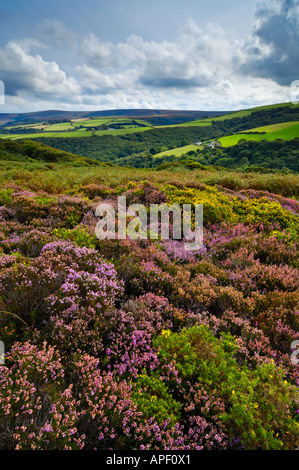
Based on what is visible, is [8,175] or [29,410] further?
[8,175]

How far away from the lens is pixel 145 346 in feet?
10.5

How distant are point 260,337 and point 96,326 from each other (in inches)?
98.1

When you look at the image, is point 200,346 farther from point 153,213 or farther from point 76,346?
point 153,213

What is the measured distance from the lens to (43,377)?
7.66ft

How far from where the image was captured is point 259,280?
488 cm

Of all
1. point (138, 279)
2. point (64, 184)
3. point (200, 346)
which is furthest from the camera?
point (64, 184)

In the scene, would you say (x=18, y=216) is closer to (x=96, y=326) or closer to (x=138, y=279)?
(x=138, y=279)

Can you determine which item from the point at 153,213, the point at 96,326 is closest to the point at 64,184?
the point at 153,213

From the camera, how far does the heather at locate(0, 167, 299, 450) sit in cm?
214

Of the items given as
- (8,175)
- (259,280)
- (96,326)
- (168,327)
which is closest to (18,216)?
(96,326)

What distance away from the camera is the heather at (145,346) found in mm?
2145

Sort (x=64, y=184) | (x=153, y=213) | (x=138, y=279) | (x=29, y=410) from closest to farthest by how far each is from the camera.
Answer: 1. (x=29, y=410)
2. (x=138, y=279)
3. (x=153, y=213)
4. (x=64, y=184)
